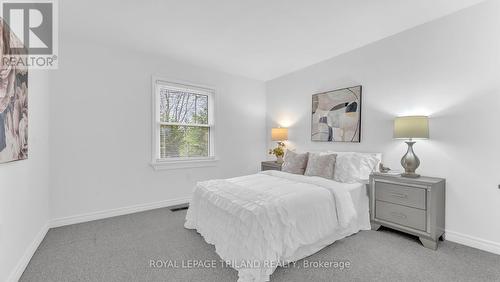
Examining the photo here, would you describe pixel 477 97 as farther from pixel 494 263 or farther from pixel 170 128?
pixel 170 128

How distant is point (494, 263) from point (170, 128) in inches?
171

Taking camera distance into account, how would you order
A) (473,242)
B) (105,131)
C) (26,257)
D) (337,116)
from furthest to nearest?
(337,116)
(105,131)
(473,242)
(26,257)

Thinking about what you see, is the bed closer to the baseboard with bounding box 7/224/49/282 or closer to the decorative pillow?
the decorative pillow

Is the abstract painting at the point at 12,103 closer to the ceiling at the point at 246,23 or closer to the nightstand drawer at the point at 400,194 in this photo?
the ceiling at the point at 246,23

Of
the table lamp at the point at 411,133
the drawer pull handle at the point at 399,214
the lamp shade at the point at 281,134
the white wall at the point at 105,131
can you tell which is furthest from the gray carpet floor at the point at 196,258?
the lamp shade at the point at 281,134

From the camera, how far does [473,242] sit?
7.51ft

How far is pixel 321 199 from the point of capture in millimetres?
2223

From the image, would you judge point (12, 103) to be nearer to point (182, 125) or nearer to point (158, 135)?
point (158, 135)

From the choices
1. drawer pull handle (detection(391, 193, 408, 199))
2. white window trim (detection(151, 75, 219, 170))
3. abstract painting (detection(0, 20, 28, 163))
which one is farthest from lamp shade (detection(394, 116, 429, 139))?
abstract painting (detection(0, 20, 28, 163))

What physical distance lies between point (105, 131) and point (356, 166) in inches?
143

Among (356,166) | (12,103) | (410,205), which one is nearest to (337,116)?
(356,166)

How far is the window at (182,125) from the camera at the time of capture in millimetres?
3705

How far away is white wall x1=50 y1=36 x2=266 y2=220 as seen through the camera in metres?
2.91

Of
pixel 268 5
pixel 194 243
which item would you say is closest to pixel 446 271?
pixel 194 243
